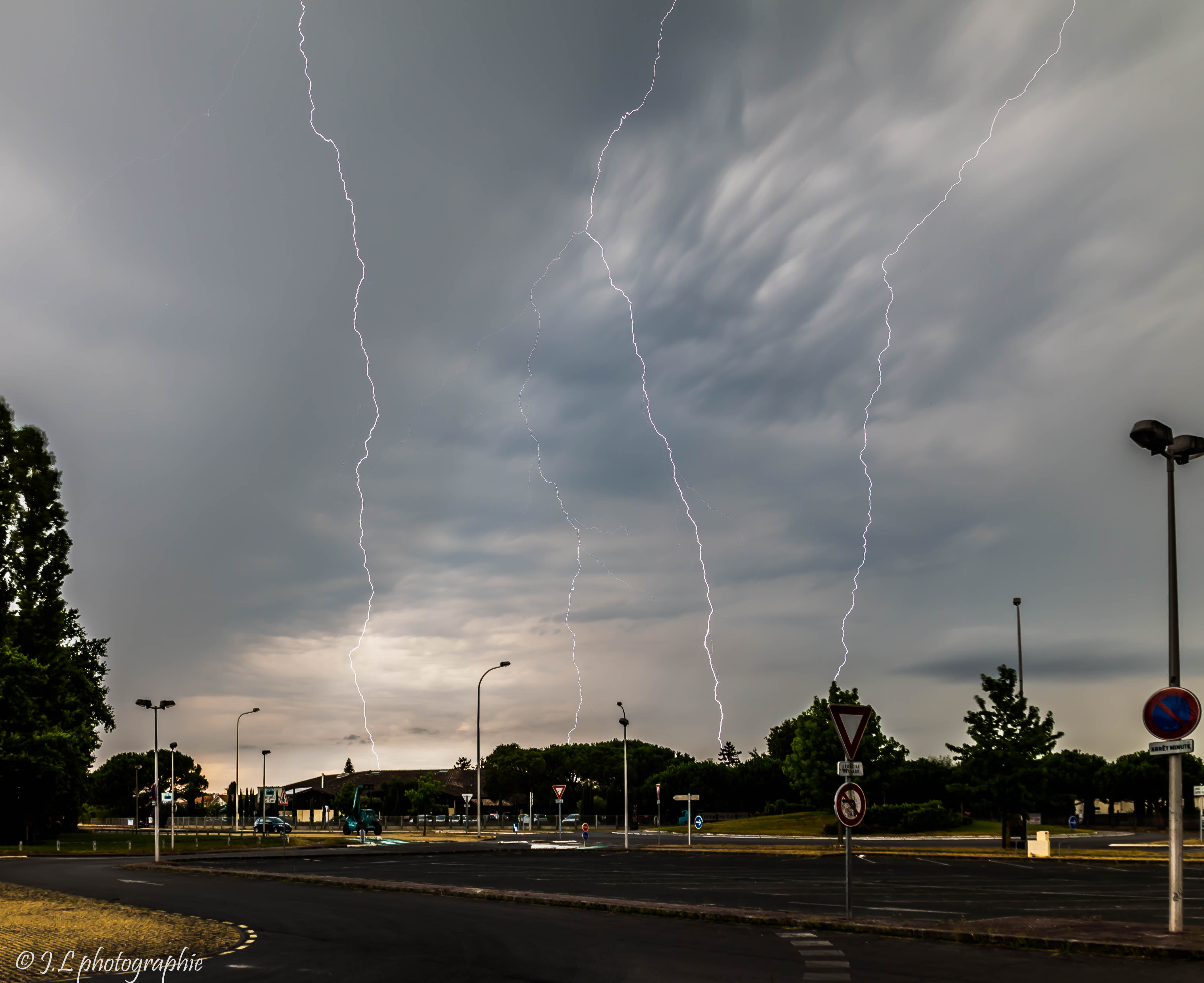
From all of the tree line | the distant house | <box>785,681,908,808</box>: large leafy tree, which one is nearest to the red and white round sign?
the tree line

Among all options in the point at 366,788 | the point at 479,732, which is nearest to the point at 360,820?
the point at 479,732

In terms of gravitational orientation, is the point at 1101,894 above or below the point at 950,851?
above

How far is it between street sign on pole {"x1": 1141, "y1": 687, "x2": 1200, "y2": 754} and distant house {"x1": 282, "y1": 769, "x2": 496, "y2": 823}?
11558cm

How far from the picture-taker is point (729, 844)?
177 ft

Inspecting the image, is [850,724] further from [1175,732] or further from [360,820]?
[360,820]

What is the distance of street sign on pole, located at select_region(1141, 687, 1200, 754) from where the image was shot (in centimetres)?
1412

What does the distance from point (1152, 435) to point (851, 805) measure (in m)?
7.49

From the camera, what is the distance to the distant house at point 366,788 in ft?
455

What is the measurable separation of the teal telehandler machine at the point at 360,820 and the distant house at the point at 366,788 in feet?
137

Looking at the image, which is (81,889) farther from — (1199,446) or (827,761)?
(827,761)

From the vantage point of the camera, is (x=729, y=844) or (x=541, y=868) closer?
(x=541, y=868)

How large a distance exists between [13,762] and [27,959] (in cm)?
4986

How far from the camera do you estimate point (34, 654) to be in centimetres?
6066

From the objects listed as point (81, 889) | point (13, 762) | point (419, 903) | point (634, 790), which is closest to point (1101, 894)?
point (419, 903)
